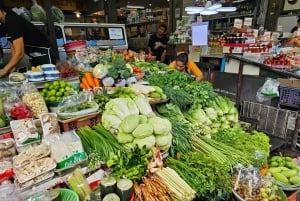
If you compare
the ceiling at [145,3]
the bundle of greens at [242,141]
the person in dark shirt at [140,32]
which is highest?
the ceiling at [145,3]

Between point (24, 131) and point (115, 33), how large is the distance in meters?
3.79

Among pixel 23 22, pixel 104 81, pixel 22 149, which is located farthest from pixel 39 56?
pixel 22 149

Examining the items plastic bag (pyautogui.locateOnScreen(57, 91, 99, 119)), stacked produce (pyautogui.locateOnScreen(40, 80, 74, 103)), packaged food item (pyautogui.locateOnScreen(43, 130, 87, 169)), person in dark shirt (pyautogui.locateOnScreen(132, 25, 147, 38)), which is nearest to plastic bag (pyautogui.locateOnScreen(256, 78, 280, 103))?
plastic bag (pyautogui.locateOnScreen(57, 91, 99, 119))

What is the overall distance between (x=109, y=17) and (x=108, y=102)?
4.53 metres

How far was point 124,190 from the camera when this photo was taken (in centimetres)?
150

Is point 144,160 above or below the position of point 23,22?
below

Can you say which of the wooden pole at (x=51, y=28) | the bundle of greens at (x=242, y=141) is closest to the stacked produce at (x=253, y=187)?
the bundle of greens at (x=242, y=141)

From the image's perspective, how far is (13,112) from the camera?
195cm

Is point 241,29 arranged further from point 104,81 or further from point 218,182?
point 218,182

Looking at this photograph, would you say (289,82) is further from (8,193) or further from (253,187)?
(8,193)

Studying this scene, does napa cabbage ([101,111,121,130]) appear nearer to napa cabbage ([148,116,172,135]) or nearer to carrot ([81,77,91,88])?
napa cabbage ([148,116,172,135])

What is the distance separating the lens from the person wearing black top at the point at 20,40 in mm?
2959

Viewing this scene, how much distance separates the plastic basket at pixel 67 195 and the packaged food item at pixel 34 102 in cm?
85

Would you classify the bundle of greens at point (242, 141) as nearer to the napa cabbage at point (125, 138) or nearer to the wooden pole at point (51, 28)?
the napa cabbage at point (125, 138)
